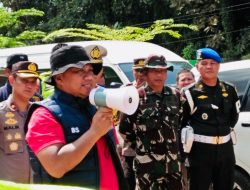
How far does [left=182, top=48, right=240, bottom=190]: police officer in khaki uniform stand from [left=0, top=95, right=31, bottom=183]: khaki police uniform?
1566 millimetres

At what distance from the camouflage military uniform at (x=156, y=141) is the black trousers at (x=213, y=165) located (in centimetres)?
31

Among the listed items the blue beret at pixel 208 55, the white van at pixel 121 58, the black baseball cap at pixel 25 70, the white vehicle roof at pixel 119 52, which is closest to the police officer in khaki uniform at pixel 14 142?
the black baseball cap at pixel 25 70

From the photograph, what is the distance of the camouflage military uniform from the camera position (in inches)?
165

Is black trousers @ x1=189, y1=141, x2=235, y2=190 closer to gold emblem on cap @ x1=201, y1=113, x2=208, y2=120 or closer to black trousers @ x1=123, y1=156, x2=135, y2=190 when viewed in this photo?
gold emblem on cap @ x1=201, y1=113, x2=208, y2=120

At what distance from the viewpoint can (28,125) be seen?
2.35 meters

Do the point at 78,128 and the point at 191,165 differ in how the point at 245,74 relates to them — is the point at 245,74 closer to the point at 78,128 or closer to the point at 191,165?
the point at 191,165

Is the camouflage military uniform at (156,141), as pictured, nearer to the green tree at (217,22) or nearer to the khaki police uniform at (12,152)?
the khaki police uniform at (12,152)

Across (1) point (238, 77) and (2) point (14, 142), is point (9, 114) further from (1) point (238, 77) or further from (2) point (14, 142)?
(1) point (238, 77)

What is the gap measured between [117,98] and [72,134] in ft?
1.13

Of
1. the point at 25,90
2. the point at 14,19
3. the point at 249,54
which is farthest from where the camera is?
the point at 249,54

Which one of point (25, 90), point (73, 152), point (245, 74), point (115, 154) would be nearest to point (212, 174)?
point (245, 74)

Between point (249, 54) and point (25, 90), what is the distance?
49.8ft

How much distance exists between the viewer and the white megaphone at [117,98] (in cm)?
204

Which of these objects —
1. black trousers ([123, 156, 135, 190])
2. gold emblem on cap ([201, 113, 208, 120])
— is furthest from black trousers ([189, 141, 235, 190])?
black trousers ([123, 156, 135, 190])
